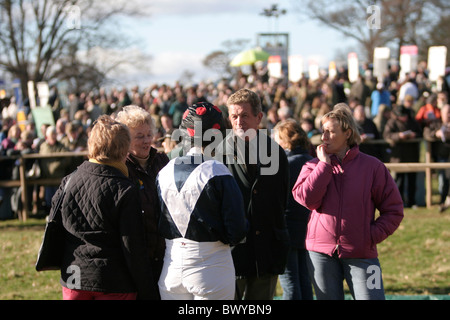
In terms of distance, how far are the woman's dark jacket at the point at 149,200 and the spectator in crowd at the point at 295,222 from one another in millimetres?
1673

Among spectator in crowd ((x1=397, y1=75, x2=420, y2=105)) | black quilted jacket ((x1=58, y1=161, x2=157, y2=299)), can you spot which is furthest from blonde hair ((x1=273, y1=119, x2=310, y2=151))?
spectator in crowd ((x1=397, y1=75, x2=420, y2=105))

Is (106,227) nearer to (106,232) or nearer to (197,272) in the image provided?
(106,232)

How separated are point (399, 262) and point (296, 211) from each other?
125 inches

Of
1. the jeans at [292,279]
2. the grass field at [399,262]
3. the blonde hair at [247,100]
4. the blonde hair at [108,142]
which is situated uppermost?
the blonde hair at [247,100]

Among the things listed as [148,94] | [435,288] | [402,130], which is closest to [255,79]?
[148,94]

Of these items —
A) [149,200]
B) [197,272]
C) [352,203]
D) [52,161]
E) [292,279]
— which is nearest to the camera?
[197,272]

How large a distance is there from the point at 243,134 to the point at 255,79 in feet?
62.8

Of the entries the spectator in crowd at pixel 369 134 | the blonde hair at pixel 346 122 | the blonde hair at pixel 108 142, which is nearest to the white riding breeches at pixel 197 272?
the blonde hair at pixel 108 142

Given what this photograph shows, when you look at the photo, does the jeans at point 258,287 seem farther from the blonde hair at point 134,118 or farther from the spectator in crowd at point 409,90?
the spectator in crowd at point 409,90

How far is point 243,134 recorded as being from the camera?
14.8 ft

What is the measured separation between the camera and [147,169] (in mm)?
4426

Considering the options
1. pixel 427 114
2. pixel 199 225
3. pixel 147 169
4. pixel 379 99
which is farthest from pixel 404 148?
pixel 199 225

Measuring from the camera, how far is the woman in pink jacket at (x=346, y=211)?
14.3 feet
